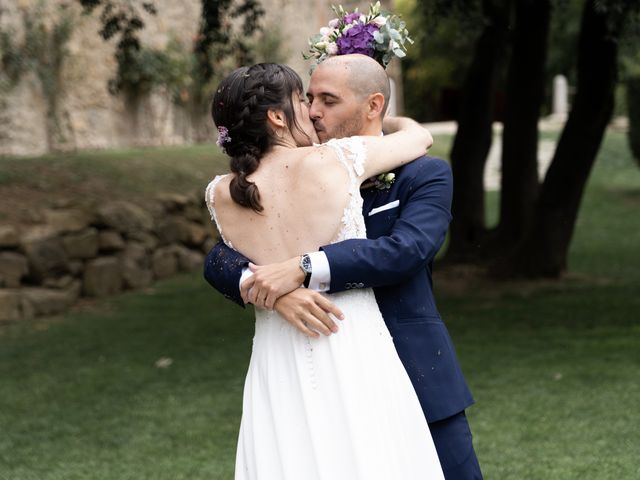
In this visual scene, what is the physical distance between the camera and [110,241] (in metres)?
11.9

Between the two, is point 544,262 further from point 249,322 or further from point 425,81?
point 425,81

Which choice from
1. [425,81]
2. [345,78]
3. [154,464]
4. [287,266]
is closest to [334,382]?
[287,266]

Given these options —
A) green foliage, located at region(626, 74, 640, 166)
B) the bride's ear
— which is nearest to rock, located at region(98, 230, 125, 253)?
the bride's ear

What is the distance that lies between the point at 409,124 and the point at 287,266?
65 centimetres

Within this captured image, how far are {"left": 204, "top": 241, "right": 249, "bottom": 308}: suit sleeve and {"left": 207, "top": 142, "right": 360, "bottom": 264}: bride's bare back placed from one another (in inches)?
2.5

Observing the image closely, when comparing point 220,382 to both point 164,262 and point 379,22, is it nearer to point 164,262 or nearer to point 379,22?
point 379,22

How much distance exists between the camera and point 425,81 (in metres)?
39.7

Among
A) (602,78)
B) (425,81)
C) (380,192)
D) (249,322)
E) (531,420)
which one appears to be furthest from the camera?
(425,81)

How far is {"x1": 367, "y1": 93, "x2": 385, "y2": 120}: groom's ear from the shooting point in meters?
3.08

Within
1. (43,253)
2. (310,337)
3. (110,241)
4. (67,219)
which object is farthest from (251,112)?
(110,241)

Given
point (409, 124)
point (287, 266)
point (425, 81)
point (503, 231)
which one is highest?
point (409, 124)

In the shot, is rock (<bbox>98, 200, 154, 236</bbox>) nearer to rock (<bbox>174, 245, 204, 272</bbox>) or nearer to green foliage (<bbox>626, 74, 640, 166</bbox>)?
rock (<bbox>174, 245, 204, 272</bbox>)

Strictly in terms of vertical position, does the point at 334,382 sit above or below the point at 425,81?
above

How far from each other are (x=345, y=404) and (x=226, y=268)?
0.51 meters
